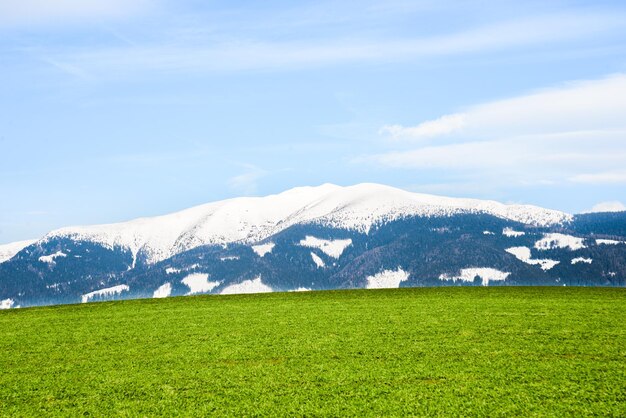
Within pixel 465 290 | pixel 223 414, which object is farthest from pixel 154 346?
pixel 465 290

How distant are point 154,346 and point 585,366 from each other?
13.9 meters

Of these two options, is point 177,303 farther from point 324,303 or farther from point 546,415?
point 546,415

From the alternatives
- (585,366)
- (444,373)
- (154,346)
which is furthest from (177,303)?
(585,366)

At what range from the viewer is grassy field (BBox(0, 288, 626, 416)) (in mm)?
15656

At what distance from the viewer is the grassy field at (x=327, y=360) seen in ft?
51.4

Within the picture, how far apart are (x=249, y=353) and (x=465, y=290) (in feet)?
61.0

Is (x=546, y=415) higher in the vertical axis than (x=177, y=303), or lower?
lower

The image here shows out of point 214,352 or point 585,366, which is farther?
point 214,352

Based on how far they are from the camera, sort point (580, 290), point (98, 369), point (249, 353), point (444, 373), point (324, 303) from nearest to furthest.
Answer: point (444, 373) → point (98, 369) → point (249, 353) → point (324, 303) → point (580, 290)

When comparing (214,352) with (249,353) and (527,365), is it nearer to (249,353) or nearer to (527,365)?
(249,353)

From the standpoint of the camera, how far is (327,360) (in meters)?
19.5

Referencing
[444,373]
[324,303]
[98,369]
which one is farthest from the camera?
[324,303]

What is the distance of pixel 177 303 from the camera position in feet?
114

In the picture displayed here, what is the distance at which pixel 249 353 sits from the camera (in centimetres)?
2083
